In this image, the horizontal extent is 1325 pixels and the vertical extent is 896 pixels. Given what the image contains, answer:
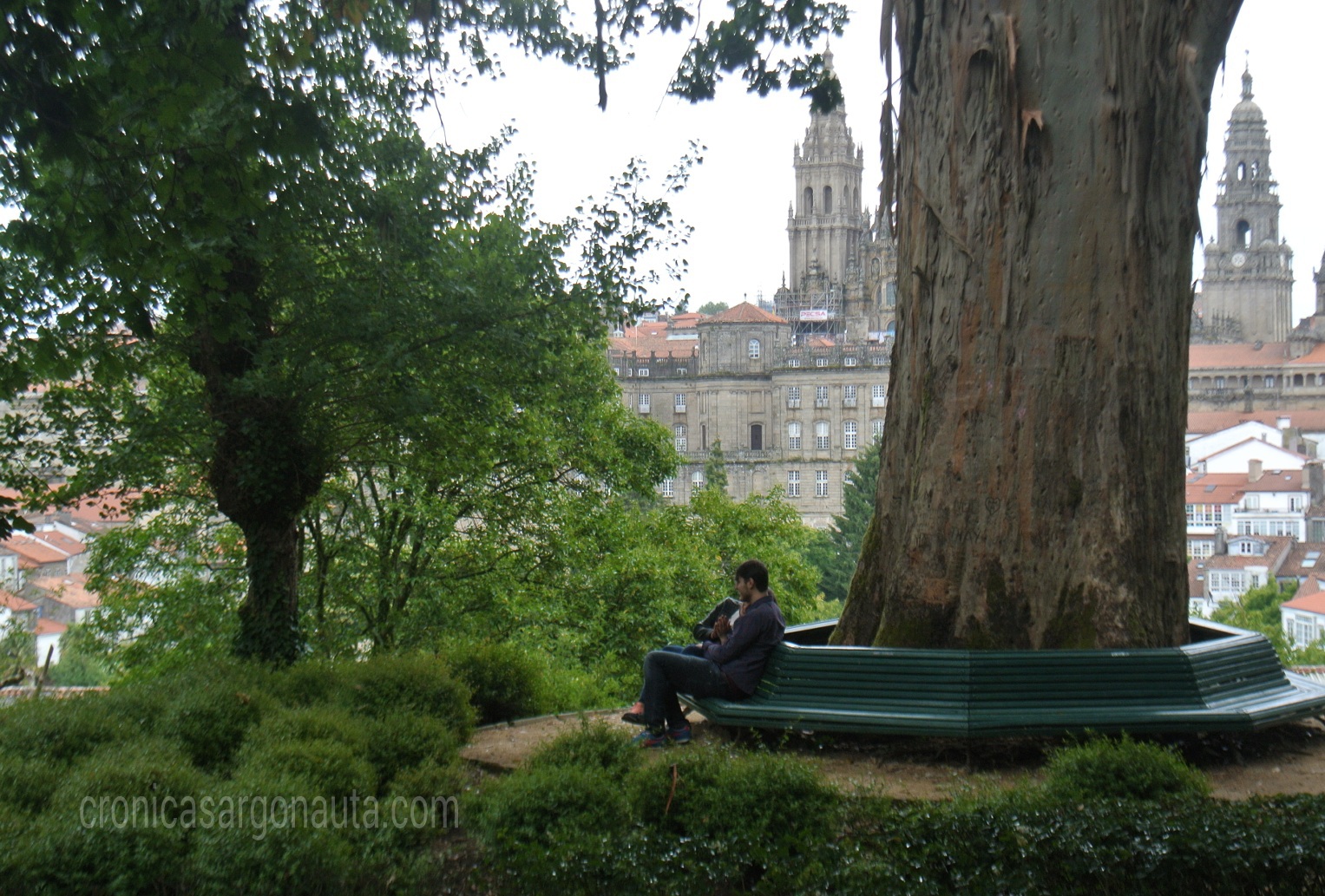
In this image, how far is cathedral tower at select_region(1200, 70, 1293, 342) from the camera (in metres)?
95.1

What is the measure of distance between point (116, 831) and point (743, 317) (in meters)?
71.8

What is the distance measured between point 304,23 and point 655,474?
42.6 feet

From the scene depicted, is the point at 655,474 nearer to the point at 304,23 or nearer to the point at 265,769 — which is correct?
the point at 304,23

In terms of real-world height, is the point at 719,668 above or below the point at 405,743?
above

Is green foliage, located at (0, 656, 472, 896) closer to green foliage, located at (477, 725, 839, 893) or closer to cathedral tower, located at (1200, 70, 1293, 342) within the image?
green foliage, located at (477, 725, 839, 893)

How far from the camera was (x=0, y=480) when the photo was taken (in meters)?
8.33

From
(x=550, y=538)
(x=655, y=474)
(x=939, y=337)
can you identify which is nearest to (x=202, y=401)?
(x=939, y=337)

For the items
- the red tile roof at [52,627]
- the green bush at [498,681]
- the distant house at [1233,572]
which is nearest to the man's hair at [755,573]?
the green bush at [498,681]

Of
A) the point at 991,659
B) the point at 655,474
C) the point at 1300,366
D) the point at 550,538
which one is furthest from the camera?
the point at 1300,366

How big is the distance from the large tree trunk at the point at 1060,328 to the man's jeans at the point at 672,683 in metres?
0.92

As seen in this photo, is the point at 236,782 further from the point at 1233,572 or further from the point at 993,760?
the point at 1233,572

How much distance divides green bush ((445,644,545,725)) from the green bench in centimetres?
206

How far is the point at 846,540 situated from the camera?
46.4m

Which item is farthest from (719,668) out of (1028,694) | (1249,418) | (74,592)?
(1249,418)
